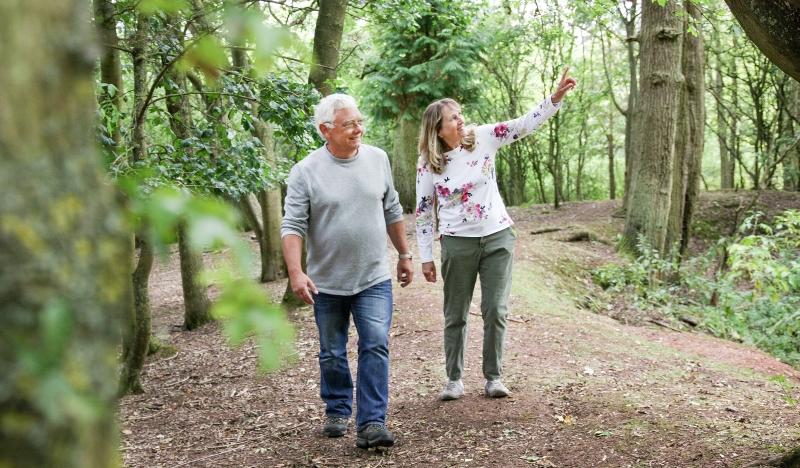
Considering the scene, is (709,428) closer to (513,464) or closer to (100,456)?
(513,464)

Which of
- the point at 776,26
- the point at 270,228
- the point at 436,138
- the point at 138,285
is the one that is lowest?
the point at 138,285

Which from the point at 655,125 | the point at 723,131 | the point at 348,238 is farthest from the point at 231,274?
the point at 723,131

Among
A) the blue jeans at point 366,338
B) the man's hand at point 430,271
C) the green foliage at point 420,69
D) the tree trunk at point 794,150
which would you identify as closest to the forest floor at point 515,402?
the blue jeans at point 366,338

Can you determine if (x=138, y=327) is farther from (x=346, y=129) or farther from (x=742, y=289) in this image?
(x=742, y=289)

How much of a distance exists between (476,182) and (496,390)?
1.45 metres

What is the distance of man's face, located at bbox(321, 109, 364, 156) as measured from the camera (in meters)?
4.00

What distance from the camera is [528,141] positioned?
973 inches

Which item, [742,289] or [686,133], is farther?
[742,289]

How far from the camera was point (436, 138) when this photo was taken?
15.2 ft

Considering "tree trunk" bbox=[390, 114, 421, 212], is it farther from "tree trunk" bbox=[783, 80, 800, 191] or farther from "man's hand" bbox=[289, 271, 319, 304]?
"man's hand" bbox=[289, 271, 319, 304]

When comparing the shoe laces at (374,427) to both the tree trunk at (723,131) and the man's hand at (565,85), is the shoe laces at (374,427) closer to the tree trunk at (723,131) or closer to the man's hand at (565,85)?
the man's hand at (565,85)

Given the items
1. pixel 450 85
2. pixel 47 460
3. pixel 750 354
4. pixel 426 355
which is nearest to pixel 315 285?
pixel 426 355

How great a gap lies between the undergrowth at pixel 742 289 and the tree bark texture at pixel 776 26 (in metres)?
3.95

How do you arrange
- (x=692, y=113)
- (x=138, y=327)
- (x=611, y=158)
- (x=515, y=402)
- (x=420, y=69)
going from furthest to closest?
1. (x=611, y=158)
2. (x=420, y=69)
3. (x=692, y=113)
4. (x=138, y=327)
5. (x=515, y=402)
